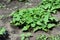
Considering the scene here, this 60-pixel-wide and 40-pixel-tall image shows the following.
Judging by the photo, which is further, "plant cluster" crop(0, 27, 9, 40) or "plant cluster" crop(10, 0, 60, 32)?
"plant cluster" crop(10, 0, 60, 32)

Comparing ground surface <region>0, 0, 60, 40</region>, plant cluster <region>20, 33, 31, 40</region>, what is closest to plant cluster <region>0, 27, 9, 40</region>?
ground surface <region>0, 0, 60, 40</region>

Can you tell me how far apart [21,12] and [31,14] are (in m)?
0.32

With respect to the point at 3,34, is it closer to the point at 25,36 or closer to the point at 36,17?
the point at 25,36

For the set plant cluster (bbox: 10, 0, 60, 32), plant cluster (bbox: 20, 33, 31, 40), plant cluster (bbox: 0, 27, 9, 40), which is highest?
plant cluster (bbox: 10, 0, 60, 32)

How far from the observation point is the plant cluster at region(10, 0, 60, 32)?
17.4ft

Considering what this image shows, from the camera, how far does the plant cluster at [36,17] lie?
530 centimetres

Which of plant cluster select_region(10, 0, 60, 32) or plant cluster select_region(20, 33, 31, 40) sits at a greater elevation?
plant cluster select_region(10, 0, 60, 32)

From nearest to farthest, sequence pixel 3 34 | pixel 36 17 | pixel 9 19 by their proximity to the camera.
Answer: pixel 3 34 → pixel 36 17 → pixel 9 19

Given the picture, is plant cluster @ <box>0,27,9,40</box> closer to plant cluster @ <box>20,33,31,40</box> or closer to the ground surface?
the ground surface

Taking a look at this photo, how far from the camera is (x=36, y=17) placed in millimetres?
5496

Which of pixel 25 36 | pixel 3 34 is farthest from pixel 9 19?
pixel 25 36

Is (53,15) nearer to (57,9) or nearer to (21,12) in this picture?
(57,9)

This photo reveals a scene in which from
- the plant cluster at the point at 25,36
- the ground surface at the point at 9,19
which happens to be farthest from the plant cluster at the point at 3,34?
the plant cluster at the point at 25,36

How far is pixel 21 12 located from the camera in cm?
570
